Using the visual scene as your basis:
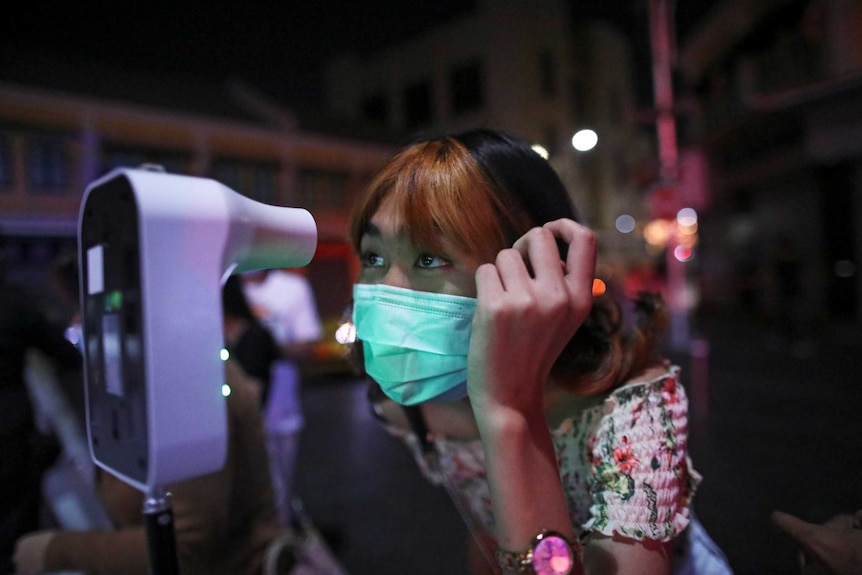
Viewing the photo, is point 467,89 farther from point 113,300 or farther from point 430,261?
point 113,300

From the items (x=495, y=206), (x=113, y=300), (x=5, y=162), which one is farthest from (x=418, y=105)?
(x=113, y=300)

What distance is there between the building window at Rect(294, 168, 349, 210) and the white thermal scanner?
5.58ft

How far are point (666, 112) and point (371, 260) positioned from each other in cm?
78

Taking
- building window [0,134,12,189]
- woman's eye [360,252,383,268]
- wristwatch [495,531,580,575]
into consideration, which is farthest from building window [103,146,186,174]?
wristwatch [495,531,580,575]

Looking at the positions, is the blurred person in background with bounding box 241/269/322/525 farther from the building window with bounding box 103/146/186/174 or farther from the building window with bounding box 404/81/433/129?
the building window with bounding box 404/81/433/129

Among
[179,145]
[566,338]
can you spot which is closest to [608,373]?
[566,338]

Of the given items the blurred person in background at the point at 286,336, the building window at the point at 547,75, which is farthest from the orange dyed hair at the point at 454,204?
the blurred person in background at the point at 286,336

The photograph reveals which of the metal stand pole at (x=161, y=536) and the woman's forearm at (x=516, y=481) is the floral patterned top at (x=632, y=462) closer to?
the woman's forearm at (x=516, y=481)

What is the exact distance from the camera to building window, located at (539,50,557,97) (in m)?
2.11

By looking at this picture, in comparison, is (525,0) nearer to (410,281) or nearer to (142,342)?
(410,281)

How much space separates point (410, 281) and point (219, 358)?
389mm

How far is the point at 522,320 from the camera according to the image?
0.57 meters

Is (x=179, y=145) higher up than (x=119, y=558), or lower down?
higher up

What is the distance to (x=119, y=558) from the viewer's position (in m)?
0.99
